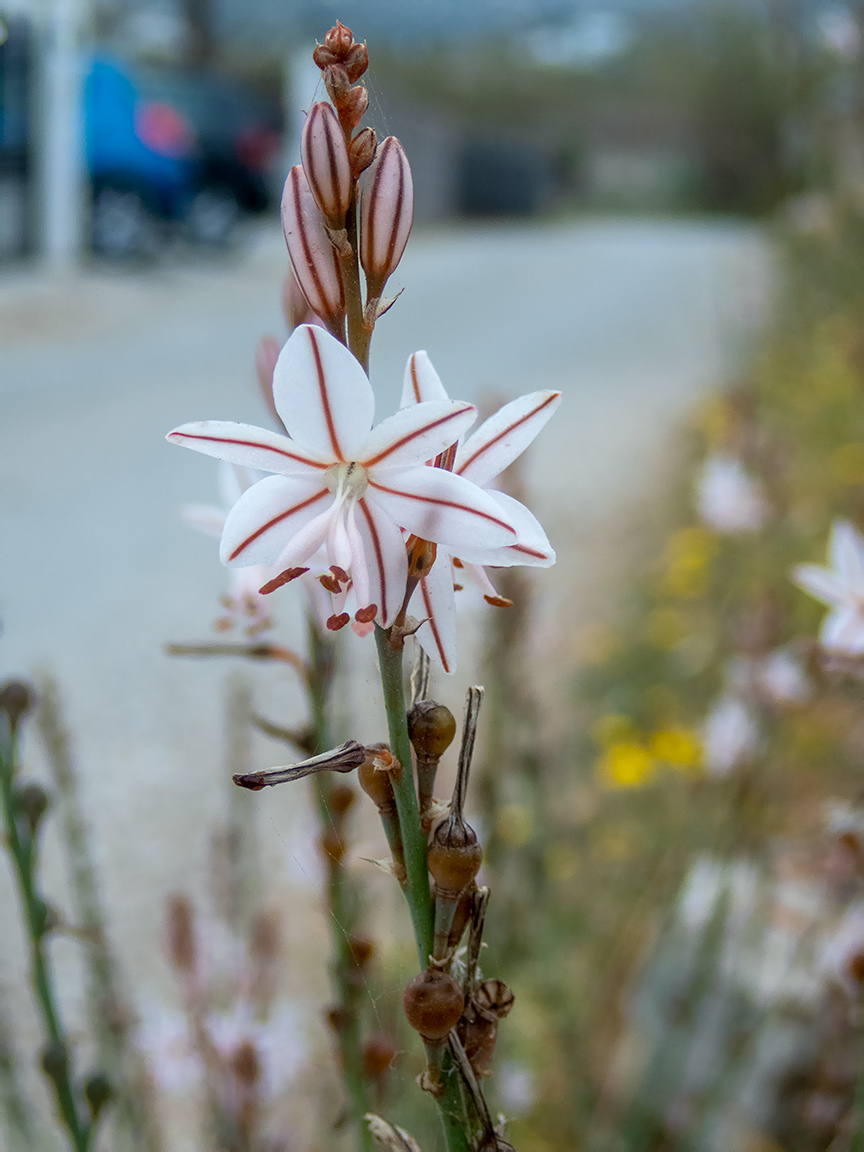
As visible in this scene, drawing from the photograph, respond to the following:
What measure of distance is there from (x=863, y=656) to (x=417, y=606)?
31cm

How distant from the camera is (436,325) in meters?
5.98

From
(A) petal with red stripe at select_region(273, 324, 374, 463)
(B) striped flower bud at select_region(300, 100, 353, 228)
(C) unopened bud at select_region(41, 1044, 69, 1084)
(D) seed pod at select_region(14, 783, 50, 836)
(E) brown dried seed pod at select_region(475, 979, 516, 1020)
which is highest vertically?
(B) striped flower bud at select_region(300, 100, 353, 228)

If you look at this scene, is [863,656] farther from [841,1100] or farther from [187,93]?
[187,93]

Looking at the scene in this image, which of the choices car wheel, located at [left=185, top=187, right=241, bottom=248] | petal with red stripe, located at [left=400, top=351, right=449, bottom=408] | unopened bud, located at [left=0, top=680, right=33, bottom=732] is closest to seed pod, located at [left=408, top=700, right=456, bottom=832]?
petal with red stripe, located at [left=400, top=351, right=449, bottom=408]

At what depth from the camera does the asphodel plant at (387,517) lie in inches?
13.4

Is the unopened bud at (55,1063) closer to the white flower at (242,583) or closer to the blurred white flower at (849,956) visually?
the white flower at (242,583)

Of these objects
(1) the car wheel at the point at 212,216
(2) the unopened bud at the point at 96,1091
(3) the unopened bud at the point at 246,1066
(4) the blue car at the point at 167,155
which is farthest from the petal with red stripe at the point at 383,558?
(1) the car wheel at the point at 212,216

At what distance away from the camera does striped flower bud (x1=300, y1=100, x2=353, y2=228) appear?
345 millimetres

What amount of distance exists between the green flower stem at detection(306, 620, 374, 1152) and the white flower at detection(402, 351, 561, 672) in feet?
0.36

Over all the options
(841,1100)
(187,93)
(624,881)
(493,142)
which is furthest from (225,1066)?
(493,142)

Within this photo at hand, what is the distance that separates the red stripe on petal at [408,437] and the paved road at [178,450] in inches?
5.0

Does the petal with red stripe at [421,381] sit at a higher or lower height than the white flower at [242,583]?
higher

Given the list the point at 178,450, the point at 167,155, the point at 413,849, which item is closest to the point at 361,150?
the point at 413,849

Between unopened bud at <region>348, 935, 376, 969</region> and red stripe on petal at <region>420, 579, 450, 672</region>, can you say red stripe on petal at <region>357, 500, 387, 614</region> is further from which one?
unopened bud at <region>348, 935, 376, 969</region>
